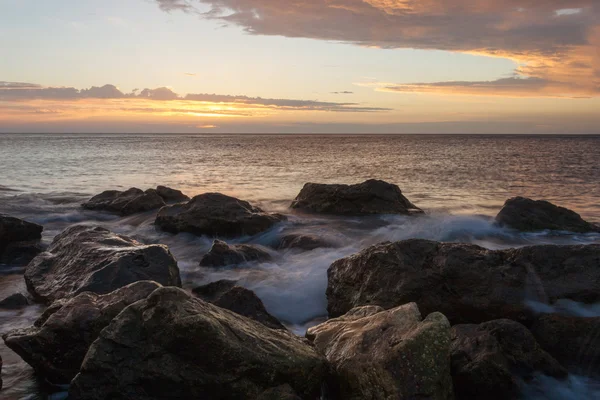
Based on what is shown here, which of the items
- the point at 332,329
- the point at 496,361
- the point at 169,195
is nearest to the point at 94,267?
the point at 332,329

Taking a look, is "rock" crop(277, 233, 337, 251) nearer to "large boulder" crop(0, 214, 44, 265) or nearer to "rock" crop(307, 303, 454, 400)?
"large boulder" crop(0, 214, 44, 265)

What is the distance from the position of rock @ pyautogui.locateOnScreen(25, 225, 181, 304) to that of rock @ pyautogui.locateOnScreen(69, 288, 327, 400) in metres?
2.64

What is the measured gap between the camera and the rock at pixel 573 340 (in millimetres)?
5781

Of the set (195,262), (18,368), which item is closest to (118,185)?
(195,262)

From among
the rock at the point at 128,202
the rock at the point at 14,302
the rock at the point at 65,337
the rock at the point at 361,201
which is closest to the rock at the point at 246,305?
the rock at the point at 65,337

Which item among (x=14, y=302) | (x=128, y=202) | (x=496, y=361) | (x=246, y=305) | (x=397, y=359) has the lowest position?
(x=14, y=302)

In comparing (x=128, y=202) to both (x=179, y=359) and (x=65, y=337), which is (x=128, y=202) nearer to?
(x=65, y=337)

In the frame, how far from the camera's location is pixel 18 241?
11.5 meters

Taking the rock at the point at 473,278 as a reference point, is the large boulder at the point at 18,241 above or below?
Answer: below

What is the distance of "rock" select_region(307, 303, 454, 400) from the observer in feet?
14.1

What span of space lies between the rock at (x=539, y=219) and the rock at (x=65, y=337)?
10381 millimetres

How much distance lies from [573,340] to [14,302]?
7.61 m

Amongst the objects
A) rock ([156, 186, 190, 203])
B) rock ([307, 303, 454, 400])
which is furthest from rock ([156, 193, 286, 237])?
rock ([307, 303, 454, 400])

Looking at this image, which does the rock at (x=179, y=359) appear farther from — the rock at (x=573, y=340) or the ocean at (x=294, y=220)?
the rock at (x=573, y=340)
